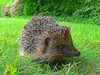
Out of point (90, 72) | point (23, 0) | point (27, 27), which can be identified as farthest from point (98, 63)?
point (23, 0)

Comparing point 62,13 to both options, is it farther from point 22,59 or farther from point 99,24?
point 22,59

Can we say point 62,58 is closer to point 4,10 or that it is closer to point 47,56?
point 47,56

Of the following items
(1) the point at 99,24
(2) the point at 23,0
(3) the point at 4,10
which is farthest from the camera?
(3) the point at 4,10

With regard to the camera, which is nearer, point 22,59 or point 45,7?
point 22,59

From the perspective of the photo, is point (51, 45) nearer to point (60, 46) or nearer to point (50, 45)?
point (50, 45)

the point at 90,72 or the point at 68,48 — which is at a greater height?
the point at 68,48

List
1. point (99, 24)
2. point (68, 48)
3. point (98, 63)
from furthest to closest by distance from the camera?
point (99, 24), point (98, 63), point (68, 48)

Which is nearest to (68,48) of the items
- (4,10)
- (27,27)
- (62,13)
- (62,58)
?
(62,58)

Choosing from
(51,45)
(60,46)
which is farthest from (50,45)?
(60,46)
